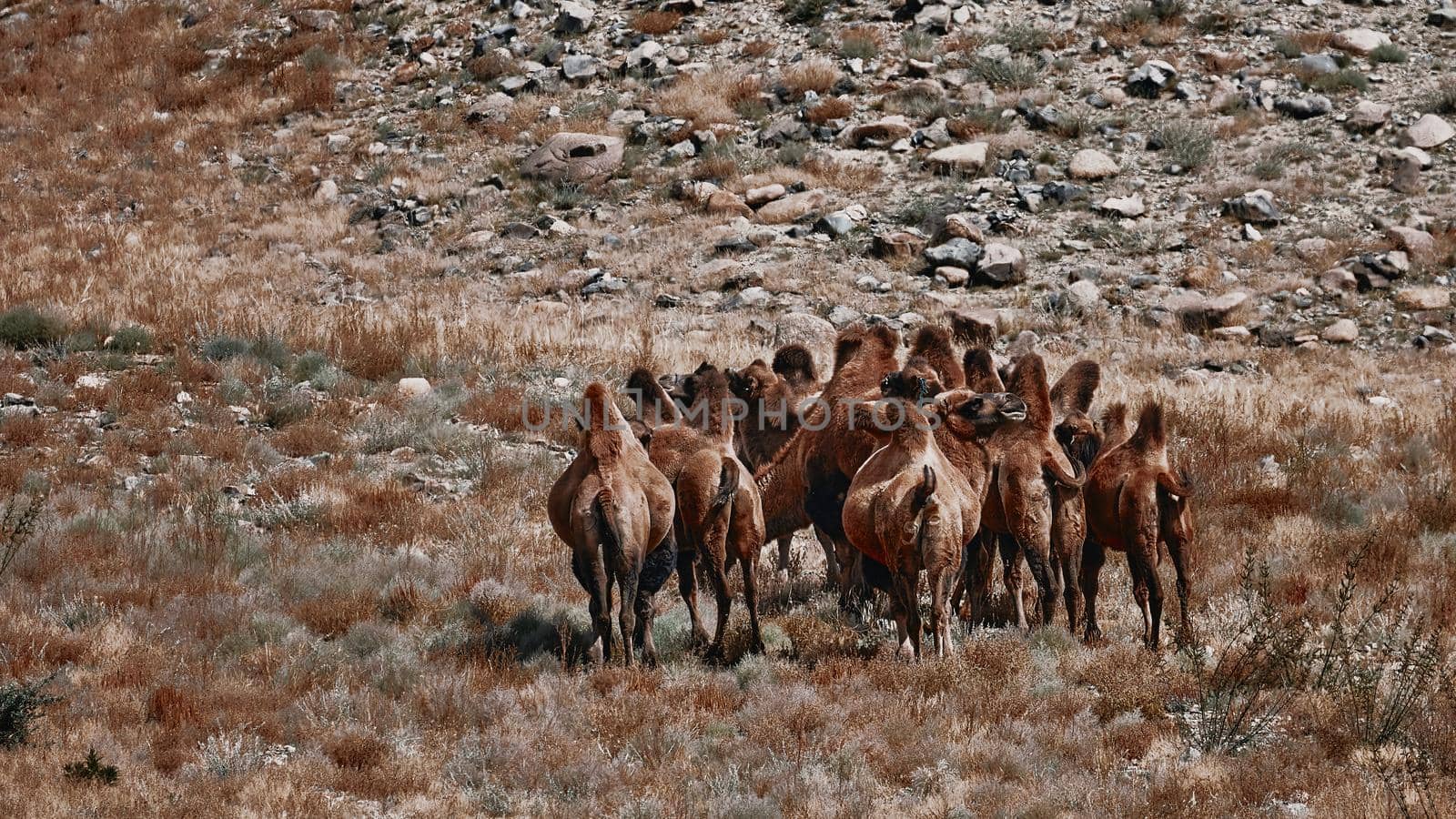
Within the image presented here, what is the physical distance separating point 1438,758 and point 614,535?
14.5 ft

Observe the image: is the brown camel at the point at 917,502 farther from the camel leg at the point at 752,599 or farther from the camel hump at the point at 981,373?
the camel hump at the point at 981,373

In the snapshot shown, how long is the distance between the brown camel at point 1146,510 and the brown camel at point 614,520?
2.65 m

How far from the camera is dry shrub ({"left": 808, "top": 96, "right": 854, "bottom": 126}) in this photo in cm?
2680

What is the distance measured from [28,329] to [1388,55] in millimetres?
24256

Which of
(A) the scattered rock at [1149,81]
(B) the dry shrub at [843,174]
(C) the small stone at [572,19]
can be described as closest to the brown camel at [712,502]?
(B) the dry shrub at [843,174]

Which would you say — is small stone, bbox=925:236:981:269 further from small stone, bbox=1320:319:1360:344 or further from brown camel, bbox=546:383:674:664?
brown camel, bbox=546:383:674:664

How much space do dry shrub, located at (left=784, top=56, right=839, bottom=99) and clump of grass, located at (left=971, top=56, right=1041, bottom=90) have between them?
2.92m

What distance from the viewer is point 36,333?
15.7 metres

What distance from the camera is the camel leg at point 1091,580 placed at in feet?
28.3

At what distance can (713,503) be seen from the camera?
7.83m

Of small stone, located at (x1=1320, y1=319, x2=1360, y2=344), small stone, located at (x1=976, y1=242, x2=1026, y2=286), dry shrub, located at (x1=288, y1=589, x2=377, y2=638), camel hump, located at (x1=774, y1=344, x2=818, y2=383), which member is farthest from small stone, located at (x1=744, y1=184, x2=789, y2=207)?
dry shrub, located at (x1=288, y1=589, x2=377, y2=638)

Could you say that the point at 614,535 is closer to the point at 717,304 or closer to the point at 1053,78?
the point at 717,304

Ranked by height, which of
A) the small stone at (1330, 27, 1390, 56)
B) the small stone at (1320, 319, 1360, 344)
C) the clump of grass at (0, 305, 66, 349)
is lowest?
the small stone at (1320, 319, 1360, 344)

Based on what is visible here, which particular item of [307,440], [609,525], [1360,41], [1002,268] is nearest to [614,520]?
[609,525]
